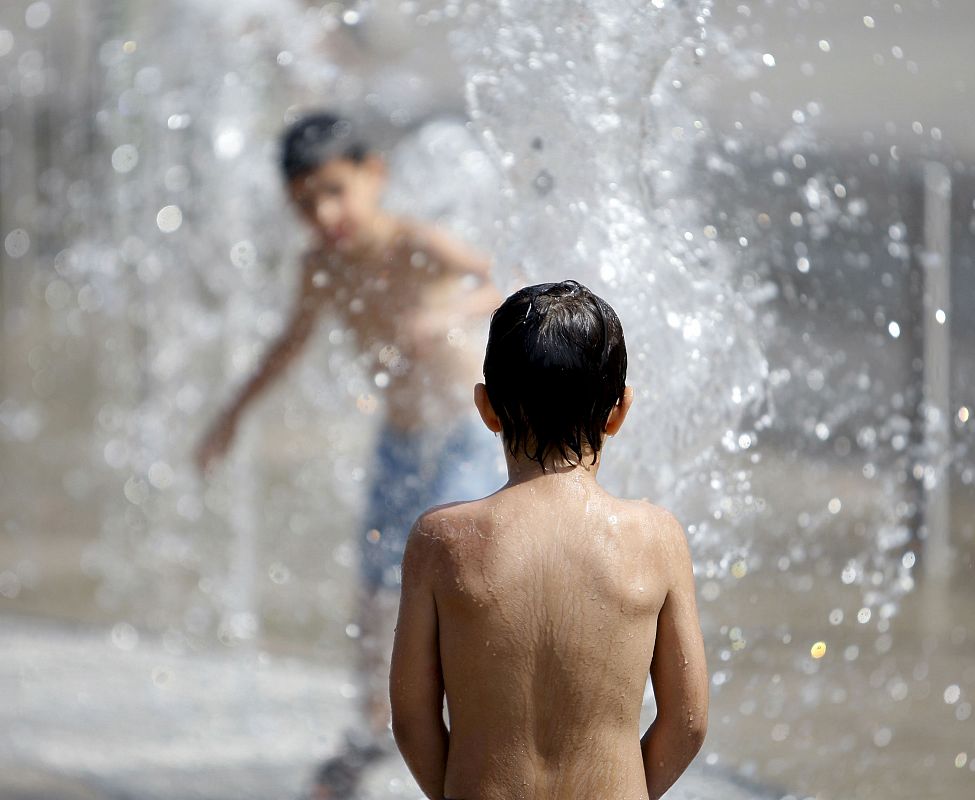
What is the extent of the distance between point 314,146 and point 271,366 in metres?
0.56

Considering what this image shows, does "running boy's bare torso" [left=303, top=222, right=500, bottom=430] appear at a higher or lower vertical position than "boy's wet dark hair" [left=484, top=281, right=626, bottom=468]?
lower

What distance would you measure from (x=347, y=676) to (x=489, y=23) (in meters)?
2.00

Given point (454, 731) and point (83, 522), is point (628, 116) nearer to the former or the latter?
point (454, 731)

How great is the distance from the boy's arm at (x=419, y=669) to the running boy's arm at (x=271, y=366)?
1.60 meters

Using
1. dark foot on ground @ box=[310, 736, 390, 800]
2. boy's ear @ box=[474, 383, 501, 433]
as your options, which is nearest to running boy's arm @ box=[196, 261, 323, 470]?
dark foot on ground @ box=[310, 736, 390, 800]

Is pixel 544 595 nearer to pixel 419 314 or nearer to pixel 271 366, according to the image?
pixel 419 314

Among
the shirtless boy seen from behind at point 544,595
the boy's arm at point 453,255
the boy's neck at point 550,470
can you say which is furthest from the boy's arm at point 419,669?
the boy's arm at point 453,255

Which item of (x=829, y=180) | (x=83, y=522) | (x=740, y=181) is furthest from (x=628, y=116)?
(x=83, y=522)

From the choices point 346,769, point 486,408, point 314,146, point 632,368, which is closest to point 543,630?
point 486,408

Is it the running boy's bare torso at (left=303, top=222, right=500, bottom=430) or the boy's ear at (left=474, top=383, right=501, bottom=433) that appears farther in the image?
the running boy's bare torso at (left=303, top=222, right=500, bottom=430)

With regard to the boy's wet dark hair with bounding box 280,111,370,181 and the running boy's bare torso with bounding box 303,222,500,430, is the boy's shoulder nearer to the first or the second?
the running boy's bare torso with bounding box 303,222,500,430

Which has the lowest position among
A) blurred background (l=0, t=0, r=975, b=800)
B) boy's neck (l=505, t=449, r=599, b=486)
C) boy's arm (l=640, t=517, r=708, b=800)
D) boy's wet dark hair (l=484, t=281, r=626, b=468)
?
blurred background (l=0, t=0, r=975, b=800)

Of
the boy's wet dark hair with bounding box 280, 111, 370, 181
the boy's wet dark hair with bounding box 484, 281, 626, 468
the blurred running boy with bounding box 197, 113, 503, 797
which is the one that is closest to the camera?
the boy's wet dark hair with bounding box 484, 281, 626, 468

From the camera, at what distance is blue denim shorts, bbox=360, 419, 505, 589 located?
2473 millimetres
